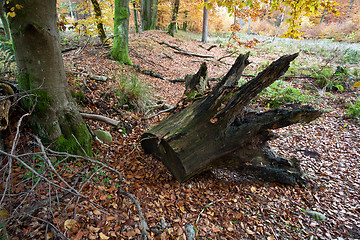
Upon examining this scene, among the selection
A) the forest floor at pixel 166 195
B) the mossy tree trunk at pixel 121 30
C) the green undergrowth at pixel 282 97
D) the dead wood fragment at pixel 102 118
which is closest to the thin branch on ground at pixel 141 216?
the forest floor at pixel 166 195

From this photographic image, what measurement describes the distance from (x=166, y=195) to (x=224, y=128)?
4.59 feet

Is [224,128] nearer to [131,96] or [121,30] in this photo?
[131,96]

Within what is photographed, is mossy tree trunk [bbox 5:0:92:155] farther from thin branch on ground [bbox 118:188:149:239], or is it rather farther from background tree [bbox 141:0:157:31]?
background tree [bbox 141:0:157:31]

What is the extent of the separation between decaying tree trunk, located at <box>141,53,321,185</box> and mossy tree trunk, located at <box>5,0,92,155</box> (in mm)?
1261

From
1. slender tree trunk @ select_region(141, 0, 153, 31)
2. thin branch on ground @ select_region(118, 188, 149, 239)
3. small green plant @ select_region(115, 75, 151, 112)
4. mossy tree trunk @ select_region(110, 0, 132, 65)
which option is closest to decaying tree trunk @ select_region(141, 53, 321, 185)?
thin branch on ground @ select_region(118, 188, 149, 239)

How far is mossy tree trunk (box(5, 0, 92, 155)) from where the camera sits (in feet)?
7.23

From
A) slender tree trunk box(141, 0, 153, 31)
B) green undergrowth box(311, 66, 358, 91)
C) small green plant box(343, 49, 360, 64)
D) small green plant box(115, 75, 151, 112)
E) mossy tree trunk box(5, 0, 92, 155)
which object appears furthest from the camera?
slender tree trunk box(141, 0, 153, 31)

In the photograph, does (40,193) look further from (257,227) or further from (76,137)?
(257,227)

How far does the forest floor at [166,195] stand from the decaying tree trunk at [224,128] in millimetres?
452

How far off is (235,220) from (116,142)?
2.58m

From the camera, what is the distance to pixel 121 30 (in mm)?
6953

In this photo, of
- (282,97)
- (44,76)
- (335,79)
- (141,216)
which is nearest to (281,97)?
(282,97)

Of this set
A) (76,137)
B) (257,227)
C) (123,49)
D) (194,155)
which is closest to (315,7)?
(194,155)

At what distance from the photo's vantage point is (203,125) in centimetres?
283
